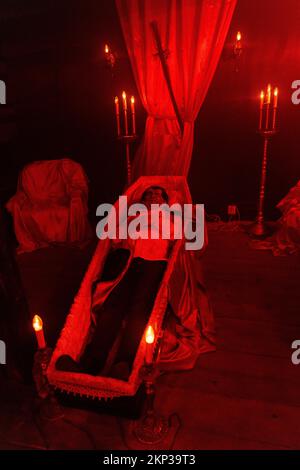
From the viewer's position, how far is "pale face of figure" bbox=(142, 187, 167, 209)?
2873 millimetres

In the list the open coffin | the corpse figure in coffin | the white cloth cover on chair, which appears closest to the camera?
the open coffin

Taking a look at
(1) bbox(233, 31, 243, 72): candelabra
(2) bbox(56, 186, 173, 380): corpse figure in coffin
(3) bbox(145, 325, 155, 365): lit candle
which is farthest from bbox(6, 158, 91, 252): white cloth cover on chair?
(3) bbox(145, 325, 155, 365): lit candle

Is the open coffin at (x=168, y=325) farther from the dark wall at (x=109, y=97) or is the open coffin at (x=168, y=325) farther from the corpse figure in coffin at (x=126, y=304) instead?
the dark wall at (x=109, y=97)

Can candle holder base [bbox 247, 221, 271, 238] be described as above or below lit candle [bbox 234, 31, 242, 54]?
below

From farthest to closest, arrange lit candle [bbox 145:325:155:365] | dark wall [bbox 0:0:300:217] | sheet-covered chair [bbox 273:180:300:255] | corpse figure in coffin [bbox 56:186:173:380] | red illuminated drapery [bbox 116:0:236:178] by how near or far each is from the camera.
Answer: dark wall [bbox 0:0:300:217], sheet-covered chair [bbox 273:180:300:255], red illuminated drapery [bbox 116:0:236:178], corpse figure in coffin [bbox 56:186:173:380], lit candle [bbox 145:325:155:365]

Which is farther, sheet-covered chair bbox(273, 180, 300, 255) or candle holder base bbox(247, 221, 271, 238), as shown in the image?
candle holder base bbox(247, 221, 271, 238)

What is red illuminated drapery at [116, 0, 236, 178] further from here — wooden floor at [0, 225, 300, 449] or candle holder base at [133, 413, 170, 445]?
candle holder base at [133, 413, 170, 445]

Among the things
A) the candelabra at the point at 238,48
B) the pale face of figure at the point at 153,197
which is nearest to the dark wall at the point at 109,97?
the candelabra at the point at 238,48

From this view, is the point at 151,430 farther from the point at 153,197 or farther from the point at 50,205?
the point at 50,205

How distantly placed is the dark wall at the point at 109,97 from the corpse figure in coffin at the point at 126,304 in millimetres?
1588

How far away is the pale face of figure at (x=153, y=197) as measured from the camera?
287cm

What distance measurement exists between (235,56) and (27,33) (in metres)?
2.18

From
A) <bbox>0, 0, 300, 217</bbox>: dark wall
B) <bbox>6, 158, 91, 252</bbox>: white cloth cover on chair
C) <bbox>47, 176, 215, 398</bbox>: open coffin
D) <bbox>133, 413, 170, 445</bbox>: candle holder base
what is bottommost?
<bbox>133, 413, 170, 445</bbox>: candle holder base

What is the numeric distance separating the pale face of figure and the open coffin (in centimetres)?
25
